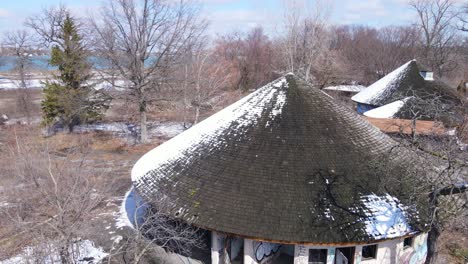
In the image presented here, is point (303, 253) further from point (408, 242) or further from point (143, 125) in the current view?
point (143, 125)

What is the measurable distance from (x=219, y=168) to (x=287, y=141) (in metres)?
2.38

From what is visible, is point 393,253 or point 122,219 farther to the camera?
point 122,219

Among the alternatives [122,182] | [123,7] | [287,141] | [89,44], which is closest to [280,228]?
[287,141]

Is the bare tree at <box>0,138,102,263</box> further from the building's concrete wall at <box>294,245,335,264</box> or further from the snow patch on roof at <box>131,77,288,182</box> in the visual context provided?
the building's concrete wall at <box>294,245,335,264</box>

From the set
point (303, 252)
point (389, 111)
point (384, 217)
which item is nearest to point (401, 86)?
point (389, 111)

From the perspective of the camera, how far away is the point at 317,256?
10500mm

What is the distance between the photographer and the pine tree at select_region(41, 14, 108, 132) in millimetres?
29000

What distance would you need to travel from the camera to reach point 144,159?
1487cm

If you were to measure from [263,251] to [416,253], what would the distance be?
508 cm

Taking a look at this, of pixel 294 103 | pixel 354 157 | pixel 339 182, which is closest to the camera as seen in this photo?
pixel 339 182

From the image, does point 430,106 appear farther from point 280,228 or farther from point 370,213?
point 280,228

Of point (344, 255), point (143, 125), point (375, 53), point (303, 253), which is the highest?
point (375, 53)

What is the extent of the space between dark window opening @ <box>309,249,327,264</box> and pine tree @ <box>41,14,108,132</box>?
75.6ft

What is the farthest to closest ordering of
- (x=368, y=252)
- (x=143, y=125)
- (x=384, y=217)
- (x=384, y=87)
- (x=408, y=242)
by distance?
(x=384, y=87) < (x=143, y=125) < (x=408, y=242) < (x=368, y=252) < (x=384, y=217)
